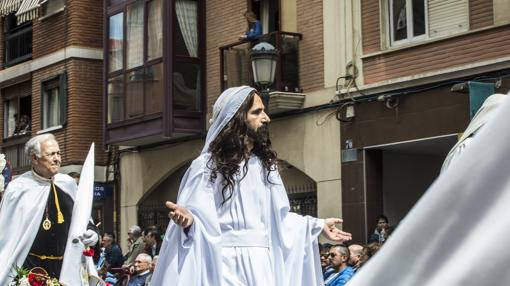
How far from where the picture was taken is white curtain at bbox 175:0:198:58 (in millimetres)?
21703

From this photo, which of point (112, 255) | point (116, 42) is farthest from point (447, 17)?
point (116, 42)

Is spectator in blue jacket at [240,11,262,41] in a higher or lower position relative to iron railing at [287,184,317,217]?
higher

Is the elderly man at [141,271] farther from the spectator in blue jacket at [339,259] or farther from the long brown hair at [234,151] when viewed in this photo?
the long brown hair at [234,151]

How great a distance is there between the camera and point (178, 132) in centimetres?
2138

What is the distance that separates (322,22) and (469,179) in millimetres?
16953

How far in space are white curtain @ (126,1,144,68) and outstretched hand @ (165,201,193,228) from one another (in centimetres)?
1686

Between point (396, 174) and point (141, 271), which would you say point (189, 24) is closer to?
point (396, 174)

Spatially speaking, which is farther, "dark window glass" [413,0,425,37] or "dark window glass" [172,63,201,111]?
"dark window glass" [172,63,201,111]

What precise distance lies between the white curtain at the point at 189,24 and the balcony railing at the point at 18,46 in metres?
6.97

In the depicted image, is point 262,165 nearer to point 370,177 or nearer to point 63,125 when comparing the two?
point 370,177

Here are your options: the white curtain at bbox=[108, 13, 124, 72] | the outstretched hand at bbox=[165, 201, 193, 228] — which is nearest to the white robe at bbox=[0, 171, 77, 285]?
the outstretched hand at bbox=[165, 201, 193, 228]

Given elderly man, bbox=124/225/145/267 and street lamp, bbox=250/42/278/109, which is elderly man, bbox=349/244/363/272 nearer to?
street lamp, bbox=250/42/278/109

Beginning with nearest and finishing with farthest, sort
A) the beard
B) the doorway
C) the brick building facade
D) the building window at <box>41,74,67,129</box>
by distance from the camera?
1. the beard
2. the doorway
3. the brick building facade
4. the building window at <box>41,74,67,129</box>

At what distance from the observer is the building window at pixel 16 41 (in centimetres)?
2783
